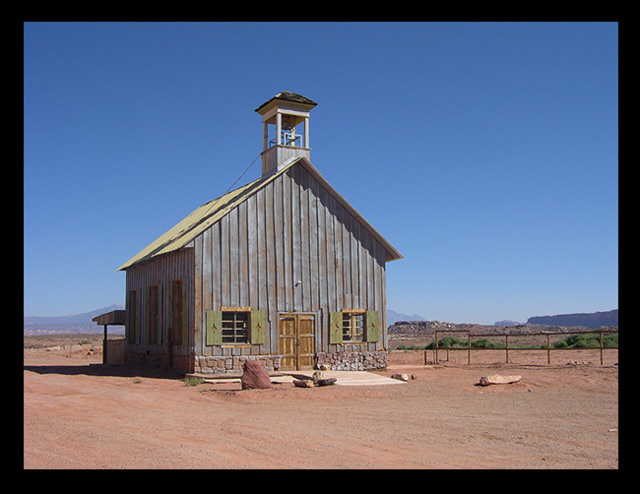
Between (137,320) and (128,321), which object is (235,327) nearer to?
(137,320)

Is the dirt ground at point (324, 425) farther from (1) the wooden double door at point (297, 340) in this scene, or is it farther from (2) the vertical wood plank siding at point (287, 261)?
(1) the wooden double door at point (297, 340)

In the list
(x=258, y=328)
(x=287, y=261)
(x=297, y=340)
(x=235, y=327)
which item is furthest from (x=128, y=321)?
(x=287, y=261)

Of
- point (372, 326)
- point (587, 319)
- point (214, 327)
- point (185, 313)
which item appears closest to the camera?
point (214, 327)

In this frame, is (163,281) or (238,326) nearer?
(238,326)

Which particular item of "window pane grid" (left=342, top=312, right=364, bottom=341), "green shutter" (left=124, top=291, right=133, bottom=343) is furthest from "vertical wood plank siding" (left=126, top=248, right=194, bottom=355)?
"window pane grid" (left=342, top=312, right=364, bottom=341)

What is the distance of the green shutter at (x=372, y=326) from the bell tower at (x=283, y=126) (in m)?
6.16

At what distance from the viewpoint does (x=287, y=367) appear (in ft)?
73.5

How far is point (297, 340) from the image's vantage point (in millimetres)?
22766

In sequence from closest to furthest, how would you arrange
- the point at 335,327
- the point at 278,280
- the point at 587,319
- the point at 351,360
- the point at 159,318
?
the point at 278,280 < the point at 335,327 < the point at 351,360 < the point at 159,318 < the point at 587,319

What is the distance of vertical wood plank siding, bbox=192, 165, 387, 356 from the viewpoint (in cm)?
2138

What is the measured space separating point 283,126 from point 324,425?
50.9 ft

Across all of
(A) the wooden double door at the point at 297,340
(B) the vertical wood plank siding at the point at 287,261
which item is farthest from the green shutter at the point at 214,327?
→ (A) the wooden double door at the point at 297,340

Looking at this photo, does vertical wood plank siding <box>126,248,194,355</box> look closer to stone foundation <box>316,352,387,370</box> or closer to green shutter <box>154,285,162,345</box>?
green shutter <box>154,285,162,345</box>
